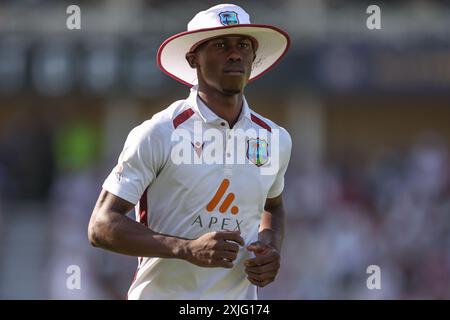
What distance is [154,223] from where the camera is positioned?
5.87m

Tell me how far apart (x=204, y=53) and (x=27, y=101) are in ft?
60.2

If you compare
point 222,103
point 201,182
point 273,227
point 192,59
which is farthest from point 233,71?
point 273,227

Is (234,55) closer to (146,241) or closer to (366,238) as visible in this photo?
(146,241)

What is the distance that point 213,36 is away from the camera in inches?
233

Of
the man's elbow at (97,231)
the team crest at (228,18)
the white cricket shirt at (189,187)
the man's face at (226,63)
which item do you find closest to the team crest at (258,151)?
the white cricket shirt at (189,187)

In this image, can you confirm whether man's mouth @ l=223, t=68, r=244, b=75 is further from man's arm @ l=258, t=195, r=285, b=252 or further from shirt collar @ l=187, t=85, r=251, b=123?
man's arm @ l=258, t=195, r=285, b=252

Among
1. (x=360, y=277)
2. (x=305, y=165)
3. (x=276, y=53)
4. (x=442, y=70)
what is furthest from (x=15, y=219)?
(x=276, y=53)

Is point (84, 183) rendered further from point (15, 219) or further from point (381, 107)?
point (381, 107)

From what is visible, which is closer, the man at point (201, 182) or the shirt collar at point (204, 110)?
the man at point (201, 182)

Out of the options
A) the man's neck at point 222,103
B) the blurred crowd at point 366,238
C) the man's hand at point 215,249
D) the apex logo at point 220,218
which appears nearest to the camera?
the man's hand at point 215,249

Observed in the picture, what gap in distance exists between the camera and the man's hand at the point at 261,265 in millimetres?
5656

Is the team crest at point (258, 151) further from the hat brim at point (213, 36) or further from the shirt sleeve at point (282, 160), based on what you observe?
the hat brim at point (213, 36)

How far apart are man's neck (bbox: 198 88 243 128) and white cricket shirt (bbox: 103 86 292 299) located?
1.4 inches

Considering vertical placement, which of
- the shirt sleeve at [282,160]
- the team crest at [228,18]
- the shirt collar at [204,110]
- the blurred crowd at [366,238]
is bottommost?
the blurred crowd at [366,238]
